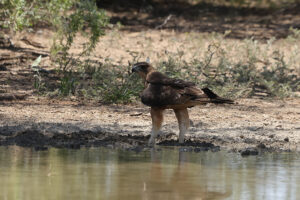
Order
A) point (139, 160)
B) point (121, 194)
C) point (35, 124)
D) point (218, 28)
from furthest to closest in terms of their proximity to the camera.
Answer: point (218, 28) → point (35, 124) → point (139, 160) → point (121, 194)

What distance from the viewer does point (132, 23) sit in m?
17.2

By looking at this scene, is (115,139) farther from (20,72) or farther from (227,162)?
(20,72)

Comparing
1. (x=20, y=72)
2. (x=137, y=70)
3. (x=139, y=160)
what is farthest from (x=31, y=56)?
Result: (x=139, y=160)

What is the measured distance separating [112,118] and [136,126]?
0.59m

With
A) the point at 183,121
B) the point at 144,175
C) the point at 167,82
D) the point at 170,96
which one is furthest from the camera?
the point at 183,121

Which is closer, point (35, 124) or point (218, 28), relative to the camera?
point (35, 124)

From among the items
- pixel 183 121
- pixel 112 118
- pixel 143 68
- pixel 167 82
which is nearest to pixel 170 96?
pixel 167 82

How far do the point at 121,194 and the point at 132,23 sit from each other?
12037mm

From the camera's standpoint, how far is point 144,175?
6.35 meters

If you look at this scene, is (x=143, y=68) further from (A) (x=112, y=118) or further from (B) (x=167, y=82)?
(A) (x=112, y=118)

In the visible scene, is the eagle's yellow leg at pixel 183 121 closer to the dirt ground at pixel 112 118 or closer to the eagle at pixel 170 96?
the eagle at pixel 170 96

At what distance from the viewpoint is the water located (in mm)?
5527

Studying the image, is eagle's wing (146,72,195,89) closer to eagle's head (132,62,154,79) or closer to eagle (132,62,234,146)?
eagle (132,62,234,146)

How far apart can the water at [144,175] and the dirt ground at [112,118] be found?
582 millimetres
